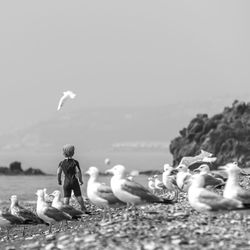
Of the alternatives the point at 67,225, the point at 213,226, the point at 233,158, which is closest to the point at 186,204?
the point at 67,225

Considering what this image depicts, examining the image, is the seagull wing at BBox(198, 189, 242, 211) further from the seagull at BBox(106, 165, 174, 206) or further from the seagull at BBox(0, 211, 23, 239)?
the seagull at BBox(0, 211, 23, 239)

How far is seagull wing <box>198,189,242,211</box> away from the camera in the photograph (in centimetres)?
2038

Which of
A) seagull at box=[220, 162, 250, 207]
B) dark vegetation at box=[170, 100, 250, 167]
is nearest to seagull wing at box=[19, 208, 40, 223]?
seagull at box=[220, 162, 250, 207]

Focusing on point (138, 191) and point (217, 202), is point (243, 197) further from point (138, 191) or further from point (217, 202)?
point (138, 191)

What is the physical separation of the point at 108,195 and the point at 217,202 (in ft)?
12.3

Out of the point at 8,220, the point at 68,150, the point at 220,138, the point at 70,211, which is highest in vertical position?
the point at 68,150

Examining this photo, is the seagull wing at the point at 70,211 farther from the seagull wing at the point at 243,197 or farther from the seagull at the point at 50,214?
the seagull wing at the point at 243,197

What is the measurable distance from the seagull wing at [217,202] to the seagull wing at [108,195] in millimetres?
2917

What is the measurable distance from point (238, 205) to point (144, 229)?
241cm

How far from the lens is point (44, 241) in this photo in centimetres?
2080

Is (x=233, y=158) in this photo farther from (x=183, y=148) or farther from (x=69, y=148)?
(x=69, y=148)

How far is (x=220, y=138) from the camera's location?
128m

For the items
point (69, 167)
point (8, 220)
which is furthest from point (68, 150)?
point (8, 220)

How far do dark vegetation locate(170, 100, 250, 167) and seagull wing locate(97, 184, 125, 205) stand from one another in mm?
97100
